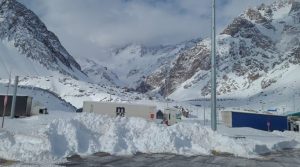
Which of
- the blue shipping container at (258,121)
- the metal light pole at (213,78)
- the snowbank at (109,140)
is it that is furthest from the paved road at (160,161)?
the blue shipping container at (258,121)

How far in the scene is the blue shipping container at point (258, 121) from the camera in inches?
3155

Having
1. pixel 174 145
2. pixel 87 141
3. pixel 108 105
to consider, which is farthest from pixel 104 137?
pixel 108 105

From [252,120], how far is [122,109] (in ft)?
87.0

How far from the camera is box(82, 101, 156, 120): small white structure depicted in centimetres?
6794

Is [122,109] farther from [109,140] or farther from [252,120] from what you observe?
[109,140]

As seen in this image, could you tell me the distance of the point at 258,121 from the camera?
81562 millimetres

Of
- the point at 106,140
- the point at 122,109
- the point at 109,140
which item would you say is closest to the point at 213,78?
the point at 109,140

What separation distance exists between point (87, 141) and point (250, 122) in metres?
60.6

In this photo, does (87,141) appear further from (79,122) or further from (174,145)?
(174,145)

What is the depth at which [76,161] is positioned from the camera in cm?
2045

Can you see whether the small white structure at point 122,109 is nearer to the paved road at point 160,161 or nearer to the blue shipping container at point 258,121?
the blue shipping container at point 258,121

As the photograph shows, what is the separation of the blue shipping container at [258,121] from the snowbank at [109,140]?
4987 centimetres

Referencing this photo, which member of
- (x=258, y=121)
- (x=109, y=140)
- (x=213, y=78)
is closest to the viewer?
(x=109, y=140)

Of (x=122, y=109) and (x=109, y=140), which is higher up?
(x=122, y=109)
